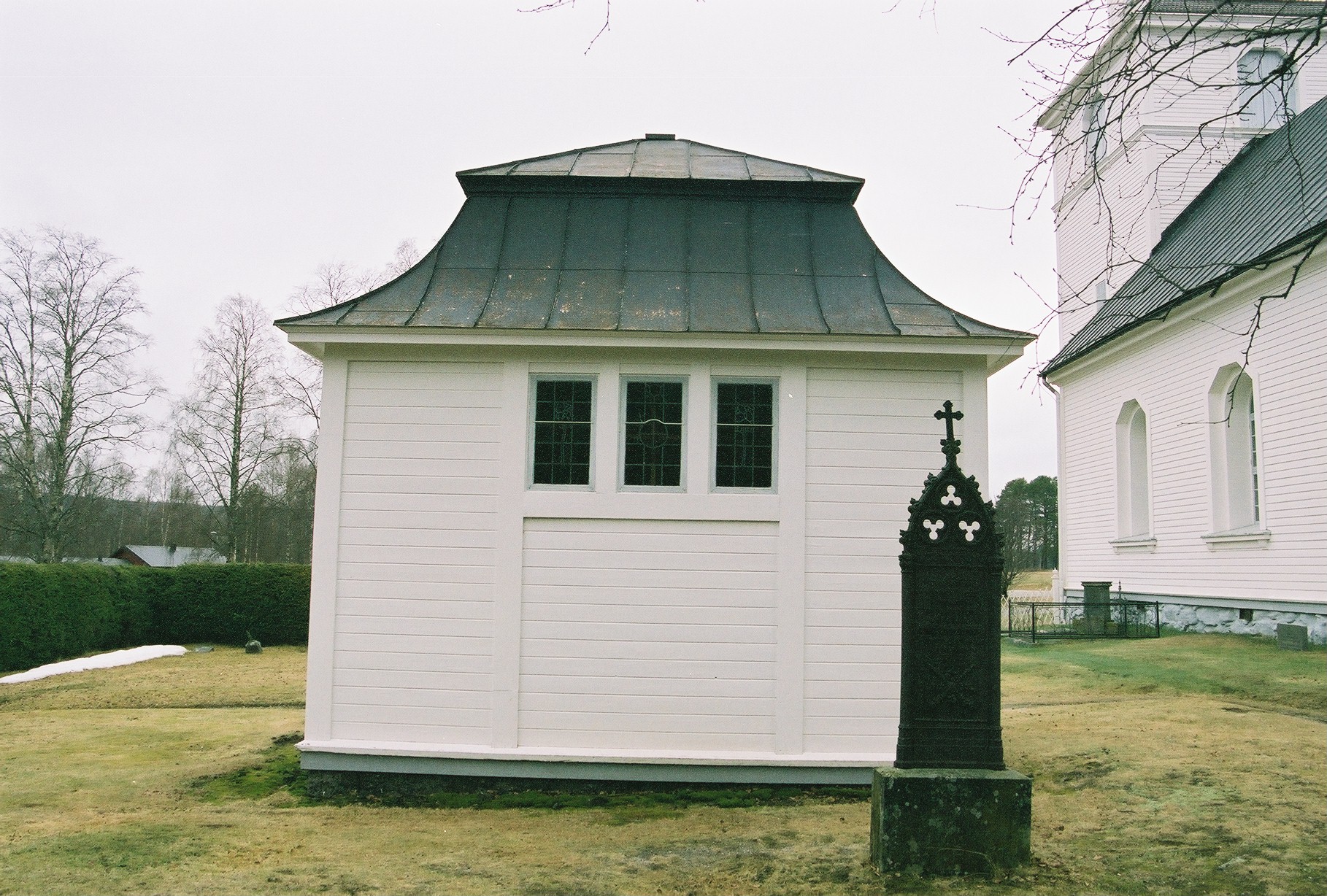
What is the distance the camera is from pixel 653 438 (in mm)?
9109

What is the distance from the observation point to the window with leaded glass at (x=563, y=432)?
30.1ft

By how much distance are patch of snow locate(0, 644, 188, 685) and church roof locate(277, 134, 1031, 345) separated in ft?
43.2

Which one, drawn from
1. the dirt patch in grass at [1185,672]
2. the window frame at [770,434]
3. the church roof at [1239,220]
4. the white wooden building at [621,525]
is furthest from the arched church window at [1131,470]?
the window frame at [770,434]

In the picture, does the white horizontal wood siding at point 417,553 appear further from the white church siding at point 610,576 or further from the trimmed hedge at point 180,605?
the trimmed hedge at point 180,605

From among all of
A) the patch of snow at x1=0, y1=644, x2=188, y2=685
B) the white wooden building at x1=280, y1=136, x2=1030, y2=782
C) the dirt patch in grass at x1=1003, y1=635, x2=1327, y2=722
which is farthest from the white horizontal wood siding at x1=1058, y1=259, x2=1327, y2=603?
the patch of snow at x1=0, y1=644, x2=188, y2=685

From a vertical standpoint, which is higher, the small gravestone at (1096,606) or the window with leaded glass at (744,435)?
the window with leaded glass at (744,435)

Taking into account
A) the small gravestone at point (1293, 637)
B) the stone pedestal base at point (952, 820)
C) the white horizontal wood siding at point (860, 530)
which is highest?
the white horizontal wood siding at point (860, 530)

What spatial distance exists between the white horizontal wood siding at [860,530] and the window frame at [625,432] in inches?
45.0

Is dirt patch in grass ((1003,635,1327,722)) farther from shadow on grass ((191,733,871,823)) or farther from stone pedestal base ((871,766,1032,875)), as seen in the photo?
stone pedestal base ((871,766,1032,875))

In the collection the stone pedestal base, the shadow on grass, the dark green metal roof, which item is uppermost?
the dark green metal roof

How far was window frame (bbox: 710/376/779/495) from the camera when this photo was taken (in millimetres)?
9108

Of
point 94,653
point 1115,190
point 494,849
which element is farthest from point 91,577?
point 1115,190

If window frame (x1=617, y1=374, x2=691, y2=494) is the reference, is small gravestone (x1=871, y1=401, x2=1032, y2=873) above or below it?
below

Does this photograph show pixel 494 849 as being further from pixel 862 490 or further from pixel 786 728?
pixel 862 490
